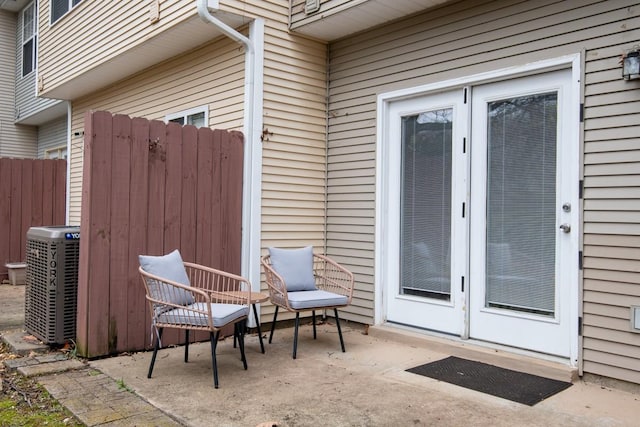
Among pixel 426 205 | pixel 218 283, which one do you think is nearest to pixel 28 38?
pixel 218 283

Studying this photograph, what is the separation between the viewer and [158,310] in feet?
12.2

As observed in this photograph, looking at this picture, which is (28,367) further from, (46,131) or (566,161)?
(46,131)

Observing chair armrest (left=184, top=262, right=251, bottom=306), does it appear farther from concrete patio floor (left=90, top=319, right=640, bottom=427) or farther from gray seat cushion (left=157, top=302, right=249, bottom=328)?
concrete patio floor (left=90, top=319, right=640, bottom=427)

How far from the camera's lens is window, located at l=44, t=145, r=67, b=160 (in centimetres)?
1131

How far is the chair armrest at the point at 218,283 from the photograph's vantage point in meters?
4.11

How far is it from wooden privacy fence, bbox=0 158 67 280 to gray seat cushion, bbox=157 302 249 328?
574cm

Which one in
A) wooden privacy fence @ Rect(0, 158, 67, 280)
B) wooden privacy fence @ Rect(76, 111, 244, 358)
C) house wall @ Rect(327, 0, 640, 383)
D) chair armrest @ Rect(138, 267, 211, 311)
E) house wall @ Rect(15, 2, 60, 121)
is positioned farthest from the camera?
house wall @ Rect(15, 2, 60, 121)

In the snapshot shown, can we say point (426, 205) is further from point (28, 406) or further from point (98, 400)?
point (28, 406)

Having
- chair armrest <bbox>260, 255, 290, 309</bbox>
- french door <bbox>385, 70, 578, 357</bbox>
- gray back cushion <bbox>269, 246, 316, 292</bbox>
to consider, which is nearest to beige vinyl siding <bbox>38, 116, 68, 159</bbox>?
gray back cushion <bbox>269, 246, 316, 292</bbox>

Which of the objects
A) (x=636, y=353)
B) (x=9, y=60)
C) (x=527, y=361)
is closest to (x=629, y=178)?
(x=636, y=353)

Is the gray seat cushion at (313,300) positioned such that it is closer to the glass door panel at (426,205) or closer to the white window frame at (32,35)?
the glass door panel at (426,205)

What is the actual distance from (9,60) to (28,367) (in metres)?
11.4

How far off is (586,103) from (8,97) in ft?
42.8

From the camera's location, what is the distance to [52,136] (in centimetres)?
1204
